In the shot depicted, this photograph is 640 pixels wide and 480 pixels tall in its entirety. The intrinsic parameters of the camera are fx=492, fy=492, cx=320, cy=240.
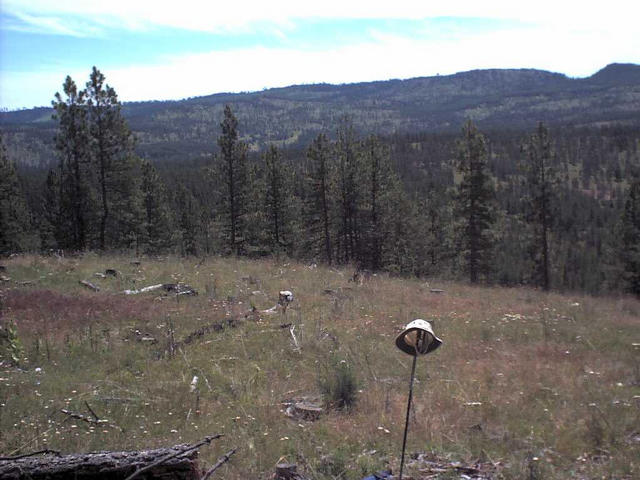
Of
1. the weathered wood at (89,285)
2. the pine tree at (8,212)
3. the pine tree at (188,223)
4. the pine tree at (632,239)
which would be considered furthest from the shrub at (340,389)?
the pine tree at (188,223)

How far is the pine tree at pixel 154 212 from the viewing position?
3881cm

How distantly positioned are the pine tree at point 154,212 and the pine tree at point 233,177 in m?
7.22

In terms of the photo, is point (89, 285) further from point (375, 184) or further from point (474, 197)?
point (474, 197)

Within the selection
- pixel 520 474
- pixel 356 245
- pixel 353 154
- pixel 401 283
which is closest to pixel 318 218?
pixel 356 245

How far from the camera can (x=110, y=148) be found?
82.0 feet

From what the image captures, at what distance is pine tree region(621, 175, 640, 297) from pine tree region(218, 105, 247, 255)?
2538 cm

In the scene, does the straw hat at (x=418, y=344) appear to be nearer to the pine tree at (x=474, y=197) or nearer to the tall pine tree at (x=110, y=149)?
the tall pine tree at (x=110, y=149)

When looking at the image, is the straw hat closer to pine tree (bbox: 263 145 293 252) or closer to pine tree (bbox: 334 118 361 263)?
pine tree (bbox: 334 118 361 263)

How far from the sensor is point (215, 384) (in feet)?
26.0

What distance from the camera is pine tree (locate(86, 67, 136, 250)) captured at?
926 inches

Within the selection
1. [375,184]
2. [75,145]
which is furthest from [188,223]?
[75,145]

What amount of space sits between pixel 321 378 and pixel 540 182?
1014 inches

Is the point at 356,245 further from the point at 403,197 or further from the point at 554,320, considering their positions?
the point at 554,320

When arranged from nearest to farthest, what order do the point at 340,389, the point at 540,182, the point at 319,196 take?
the point at 340,389 < the point at 540,182 < the point at 319,196
